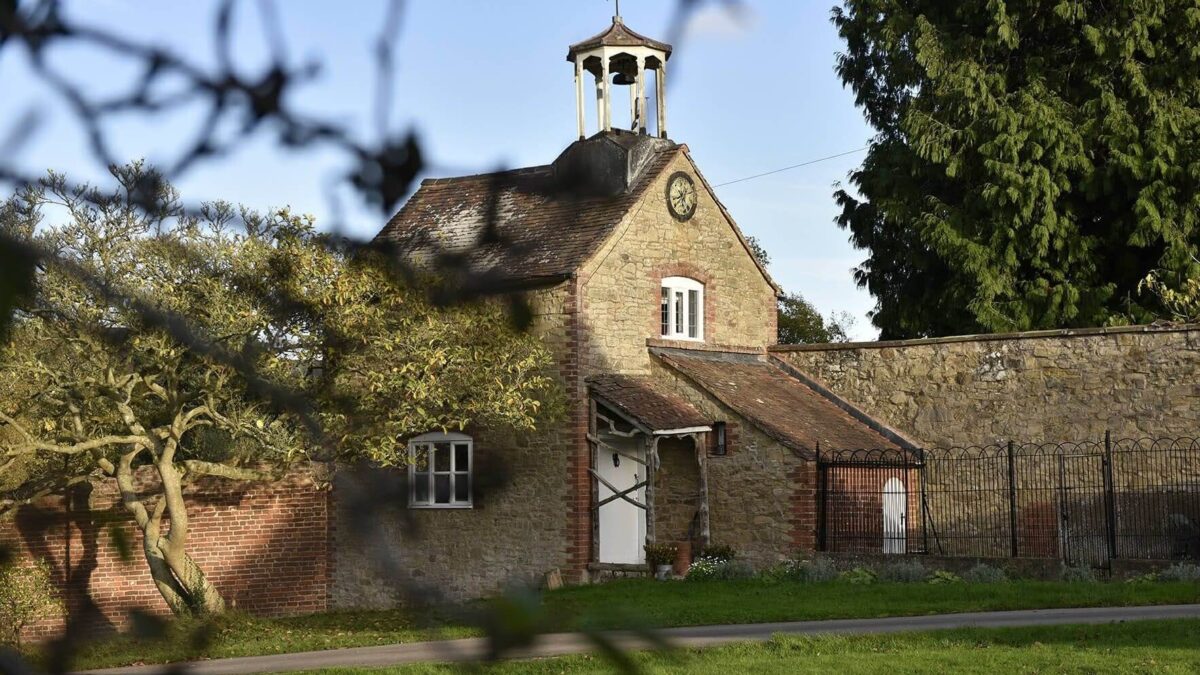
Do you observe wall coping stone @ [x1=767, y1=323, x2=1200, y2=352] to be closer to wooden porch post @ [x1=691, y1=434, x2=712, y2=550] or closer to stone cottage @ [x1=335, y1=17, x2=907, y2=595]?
stone cottage @ [x1=335, y1=17, x2=907, y2=595]

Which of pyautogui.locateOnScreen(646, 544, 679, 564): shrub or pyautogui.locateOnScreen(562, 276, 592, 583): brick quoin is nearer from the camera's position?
pyautogui.locateOnScreen(646, 544, 679, 564): shrub

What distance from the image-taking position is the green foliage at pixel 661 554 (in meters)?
20.9

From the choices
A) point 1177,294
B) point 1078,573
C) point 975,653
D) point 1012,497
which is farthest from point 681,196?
point 975,653

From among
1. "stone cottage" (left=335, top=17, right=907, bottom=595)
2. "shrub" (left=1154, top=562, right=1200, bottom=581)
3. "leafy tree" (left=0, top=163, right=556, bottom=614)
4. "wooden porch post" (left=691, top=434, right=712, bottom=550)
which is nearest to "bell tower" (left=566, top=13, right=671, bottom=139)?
"stone cottage" (left=335, top=17, right=907, bottom=595)

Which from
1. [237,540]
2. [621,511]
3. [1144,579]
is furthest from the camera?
[621,511]

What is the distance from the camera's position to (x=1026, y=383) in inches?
899

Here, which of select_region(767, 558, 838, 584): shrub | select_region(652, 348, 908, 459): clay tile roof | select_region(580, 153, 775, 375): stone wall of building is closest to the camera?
select_region(767, 558, 838, 584): shrub

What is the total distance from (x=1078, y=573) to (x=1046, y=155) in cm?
1176

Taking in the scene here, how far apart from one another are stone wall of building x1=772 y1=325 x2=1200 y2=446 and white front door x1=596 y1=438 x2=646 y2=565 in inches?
166

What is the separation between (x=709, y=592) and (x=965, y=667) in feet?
22.3

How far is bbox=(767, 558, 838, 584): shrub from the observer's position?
1931cm

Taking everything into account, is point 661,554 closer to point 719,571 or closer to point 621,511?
point 719,571

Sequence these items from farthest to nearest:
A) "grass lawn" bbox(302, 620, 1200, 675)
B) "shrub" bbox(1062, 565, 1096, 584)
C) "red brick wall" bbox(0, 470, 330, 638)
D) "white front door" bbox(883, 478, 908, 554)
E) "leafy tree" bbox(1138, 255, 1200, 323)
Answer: "leafy tree" bbox(1138, 255, 1200, 323) < "white front door" bbox(883, 478, 908, 554) < "red brick wall" bbox(0, 470, 330, 638) < "shrub" bbox(1062, 565, 1096, 584) < "grass lawn" bbox(302, 620, 1200, 675)

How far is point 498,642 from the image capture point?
151cm
